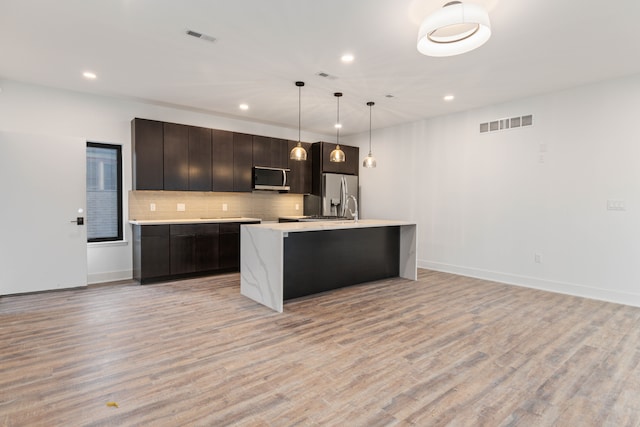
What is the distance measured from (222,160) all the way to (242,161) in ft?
1.26

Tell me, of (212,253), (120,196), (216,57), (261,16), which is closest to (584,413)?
(261,16)

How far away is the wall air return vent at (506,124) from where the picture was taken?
5.02 meters

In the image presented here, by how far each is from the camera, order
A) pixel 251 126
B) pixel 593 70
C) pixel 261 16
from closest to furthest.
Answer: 1. pixel 261 16
2. pixel 593 70
3. pixel 251 126

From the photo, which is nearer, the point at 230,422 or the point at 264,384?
the point at 230,422

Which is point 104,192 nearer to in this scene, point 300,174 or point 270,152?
point 270,152

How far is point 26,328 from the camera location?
321 cm

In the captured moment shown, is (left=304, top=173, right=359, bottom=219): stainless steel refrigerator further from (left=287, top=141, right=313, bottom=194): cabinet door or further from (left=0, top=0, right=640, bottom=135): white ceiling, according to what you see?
(left=0, top=0, right=640, bottom=135): white ceiling

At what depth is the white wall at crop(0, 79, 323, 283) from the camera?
445 cm

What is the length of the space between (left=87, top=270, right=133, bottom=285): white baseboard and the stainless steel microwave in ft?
8.26

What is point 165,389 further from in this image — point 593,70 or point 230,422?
point 593,70

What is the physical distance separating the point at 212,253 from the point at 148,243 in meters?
0.97

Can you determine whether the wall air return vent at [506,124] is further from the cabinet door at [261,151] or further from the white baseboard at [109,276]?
the white baseboard at [109,276]

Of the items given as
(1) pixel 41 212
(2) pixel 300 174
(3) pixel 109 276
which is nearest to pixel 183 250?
(3) pixel 109 276

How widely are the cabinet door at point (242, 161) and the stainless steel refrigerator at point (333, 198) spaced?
4.89ft
